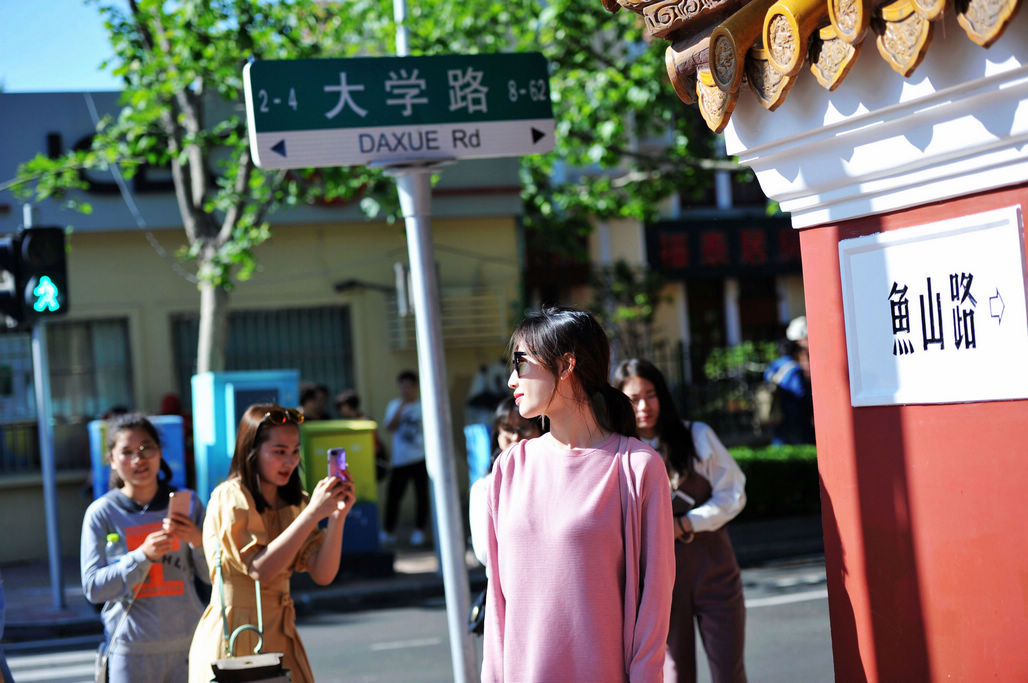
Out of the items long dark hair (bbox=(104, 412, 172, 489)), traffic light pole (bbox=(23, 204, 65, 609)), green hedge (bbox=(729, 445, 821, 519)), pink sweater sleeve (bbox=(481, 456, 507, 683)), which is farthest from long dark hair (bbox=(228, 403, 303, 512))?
green hedge (bbox=(729, 445, 821, 519))

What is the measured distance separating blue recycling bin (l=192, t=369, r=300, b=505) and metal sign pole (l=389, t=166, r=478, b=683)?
6.51 m

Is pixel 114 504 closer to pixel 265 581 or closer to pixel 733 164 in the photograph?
pixel 265 581

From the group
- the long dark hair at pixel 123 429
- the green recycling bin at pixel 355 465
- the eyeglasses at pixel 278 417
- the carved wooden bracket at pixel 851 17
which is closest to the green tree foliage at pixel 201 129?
the green recycling bin at pixel 355 465

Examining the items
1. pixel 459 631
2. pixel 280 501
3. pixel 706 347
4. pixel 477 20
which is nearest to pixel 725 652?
pixel 459 631

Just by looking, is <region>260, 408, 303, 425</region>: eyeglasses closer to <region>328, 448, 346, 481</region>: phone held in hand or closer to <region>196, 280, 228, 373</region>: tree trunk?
<region>328, 448, 346, 481</region>: phone held in hand

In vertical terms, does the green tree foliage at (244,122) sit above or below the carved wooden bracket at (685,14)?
above

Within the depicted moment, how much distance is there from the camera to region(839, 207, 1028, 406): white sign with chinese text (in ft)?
9.24

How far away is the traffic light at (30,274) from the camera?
9828 millimetres

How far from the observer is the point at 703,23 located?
11.3ft

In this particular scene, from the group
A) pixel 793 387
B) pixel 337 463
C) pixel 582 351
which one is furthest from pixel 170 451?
pixel 582 351

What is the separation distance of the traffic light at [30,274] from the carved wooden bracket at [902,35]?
27.6 ft

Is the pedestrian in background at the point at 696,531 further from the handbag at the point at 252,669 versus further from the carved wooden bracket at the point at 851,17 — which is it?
the carved wooden bracket at the point at 851,17

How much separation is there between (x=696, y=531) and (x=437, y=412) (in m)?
1.10

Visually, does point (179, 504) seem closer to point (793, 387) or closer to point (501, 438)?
point (501, 438)
